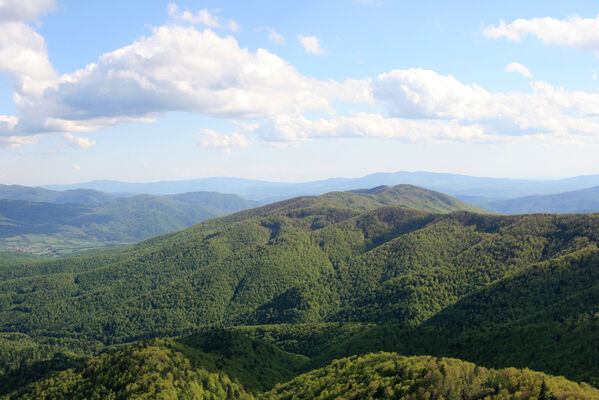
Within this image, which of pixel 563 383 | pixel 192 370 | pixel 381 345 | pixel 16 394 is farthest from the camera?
pixel 381 345

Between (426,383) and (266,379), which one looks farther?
(266,379)

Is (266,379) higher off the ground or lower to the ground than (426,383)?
lower

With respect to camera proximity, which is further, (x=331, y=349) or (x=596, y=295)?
(x=331, y=349)

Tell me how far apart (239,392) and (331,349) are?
196ft

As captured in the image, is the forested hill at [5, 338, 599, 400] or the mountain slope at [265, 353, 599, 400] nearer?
the mountain slope at [265, 353, 599, 400]

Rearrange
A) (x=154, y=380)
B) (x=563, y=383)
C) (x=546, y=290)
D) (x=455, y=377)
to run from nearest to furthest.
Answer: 1. (x=563, y=383)
2. (x=455, y=377)
3. (x=154, y=380)
4. (x=546, y=290)

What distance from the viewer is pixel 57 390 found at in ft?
410

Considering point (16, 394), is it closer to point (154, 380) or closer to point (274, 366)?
point (154, 380)

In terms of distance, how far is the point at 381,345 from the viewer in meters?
157

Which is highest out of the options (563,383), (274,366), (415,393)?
(563,383)

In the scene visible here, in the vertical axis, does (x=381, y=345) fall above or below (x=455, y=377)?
below

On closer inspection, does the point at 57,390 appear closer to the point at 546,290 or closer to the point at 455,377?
the point at 455,377

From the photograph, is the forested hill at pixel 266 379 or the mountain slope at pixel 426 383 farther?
the forested hill at pixel 266 379

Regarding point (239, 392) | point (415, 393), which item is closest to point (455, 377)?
point (415, 393)
